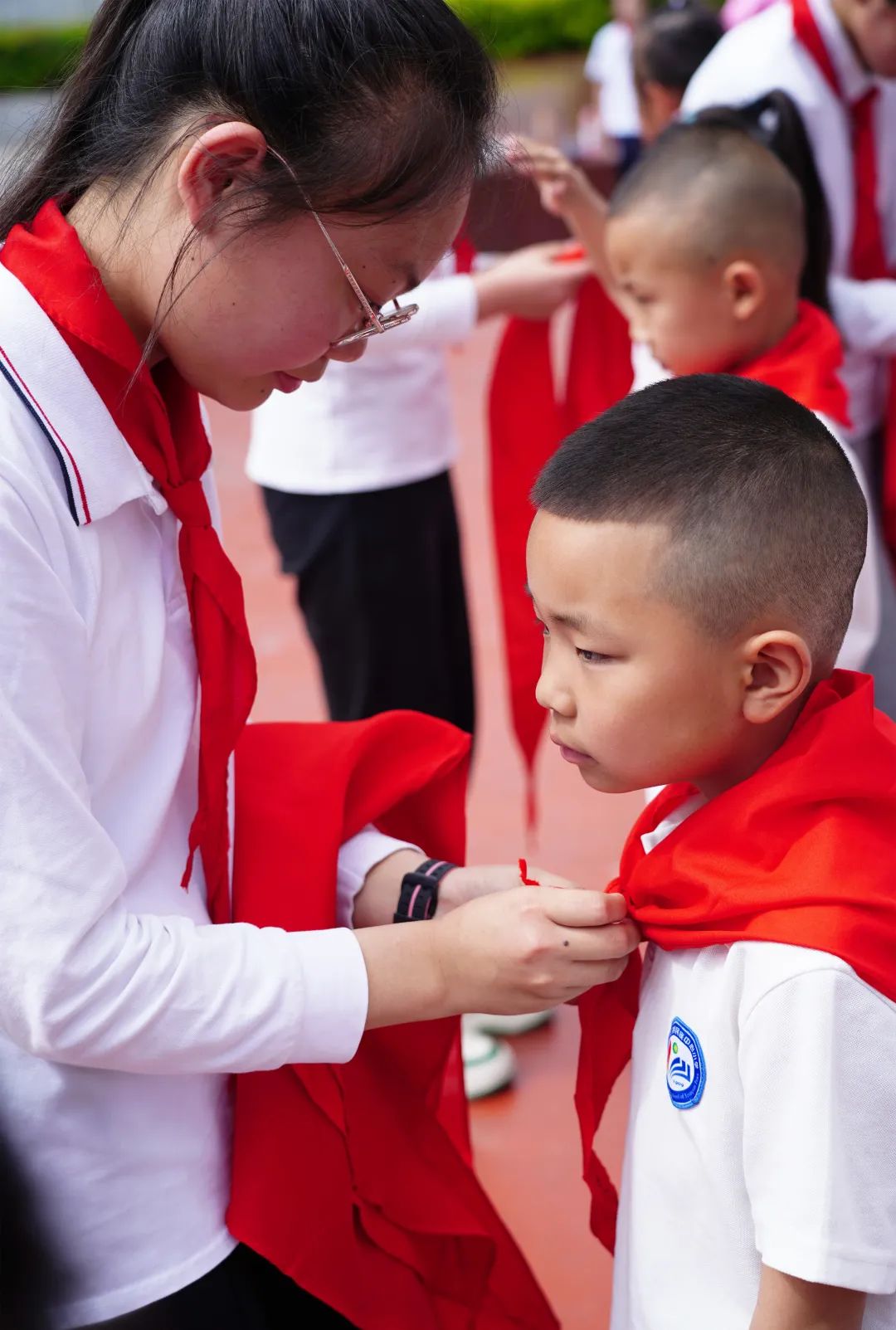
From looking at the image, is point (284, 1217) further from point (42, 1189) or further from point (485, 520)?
point (485, 520)

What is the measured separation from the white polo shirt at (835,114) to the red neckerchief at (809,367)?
30 centimetres

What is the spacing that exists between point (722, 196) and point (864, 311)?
41 cm

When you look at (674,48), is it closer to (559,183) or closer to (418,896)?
(559,183)

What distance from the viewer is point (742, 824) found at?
95cm

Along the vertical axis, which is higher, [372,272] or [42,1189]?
[372,272]

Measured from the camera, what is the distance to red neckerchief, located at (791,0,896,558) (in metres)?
2.11

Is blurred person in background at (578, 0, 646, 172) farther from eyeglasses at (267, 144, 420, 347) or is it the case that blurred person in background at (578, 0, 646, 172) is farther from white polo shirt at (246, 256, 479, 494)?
eyeglasses at (267, 144, 420, 347)

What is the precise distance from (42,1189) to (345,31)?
2.74 feet

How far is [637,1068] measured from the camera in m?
1.06

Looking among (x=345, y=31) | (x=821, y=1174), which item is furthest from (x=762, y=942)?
(x=345, y=31)

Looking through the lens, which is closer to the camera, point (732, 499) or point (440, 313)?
point (732, 499)

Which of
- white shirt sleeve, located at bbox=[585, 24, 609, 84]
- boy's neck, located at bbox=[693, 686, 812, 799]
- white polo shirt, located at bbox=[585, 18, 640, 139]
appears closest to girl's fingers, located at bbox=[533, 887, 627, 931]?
boy's neck, located at bbox=[693, 686, 812, 799]

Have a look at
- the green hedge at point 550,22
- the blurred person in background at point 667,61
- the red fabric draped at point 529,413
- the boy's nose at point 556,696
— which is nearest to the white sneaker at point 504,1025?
the red fabric draped at point 529,413

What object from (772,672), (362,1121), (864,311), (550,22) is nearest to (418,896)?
(362,1121)
